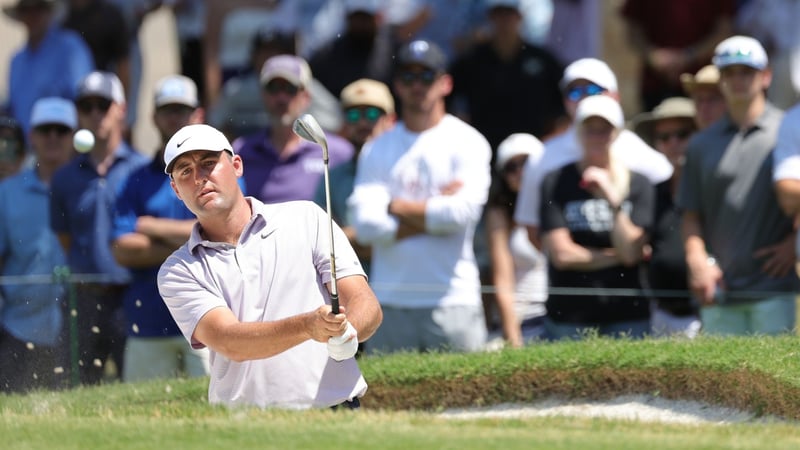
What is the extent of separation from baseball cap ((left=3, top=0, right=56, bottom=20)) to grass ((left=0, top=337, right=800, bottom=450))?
4.36 meters

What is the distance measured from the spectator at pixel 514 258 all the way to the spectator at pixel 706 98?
1.10 metres

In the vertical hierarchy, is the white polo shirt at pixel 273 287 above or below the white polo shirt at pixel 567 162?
below

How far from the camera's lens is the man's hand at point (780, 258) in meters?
9.31

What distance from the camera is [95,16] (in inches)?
493

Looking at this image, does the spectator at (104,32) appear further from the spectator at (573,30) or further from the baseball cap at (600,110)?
the baseball cap at (600,110)

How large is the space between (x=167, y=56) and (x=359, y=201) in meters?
4.76

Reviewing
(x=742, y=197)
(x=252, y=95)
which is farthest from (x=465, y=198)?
(x=252, y=95)

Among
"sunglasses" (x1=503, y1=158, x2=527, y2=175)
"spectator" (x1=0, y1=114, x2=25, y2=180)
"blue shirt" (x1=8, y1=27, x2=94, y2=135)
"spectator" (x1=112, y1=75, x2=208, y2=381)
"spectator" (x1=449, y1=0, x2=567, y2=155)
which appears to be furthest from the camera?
"blue shirt" (x1=8, y1=27, x2=94, y2=135)

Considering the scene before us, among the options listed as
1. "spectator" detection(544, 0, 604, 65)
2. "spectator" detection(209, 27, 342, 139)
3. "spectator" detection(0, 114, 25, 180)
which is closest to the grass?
"spectator" detection(0, 114, 25, 180)

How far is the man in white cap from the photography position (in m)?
9.33

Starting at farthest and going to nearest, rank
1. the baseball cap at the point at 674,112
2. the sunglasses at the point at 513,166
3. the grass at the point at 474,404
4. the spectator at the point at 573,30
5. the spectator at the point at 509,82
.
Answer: the spectator at the point at 573,30 < the spectator at the point at 509,82 < the baseball cap at the point at 674,112 < the sunglasses at the point at 513,166 < the grass at the point at 474,404

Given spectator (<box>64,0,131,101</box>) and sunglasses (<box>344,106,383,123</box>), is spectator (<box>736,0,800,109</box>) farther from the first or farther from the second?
spectator (<box>64,0,131,101</box>)

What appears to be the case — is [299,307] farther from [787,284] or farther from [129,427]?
[787,284]

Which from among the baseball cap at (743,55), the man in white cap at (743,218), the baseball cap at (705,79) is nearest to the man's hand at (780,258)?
the man in white cap at (743,218)
